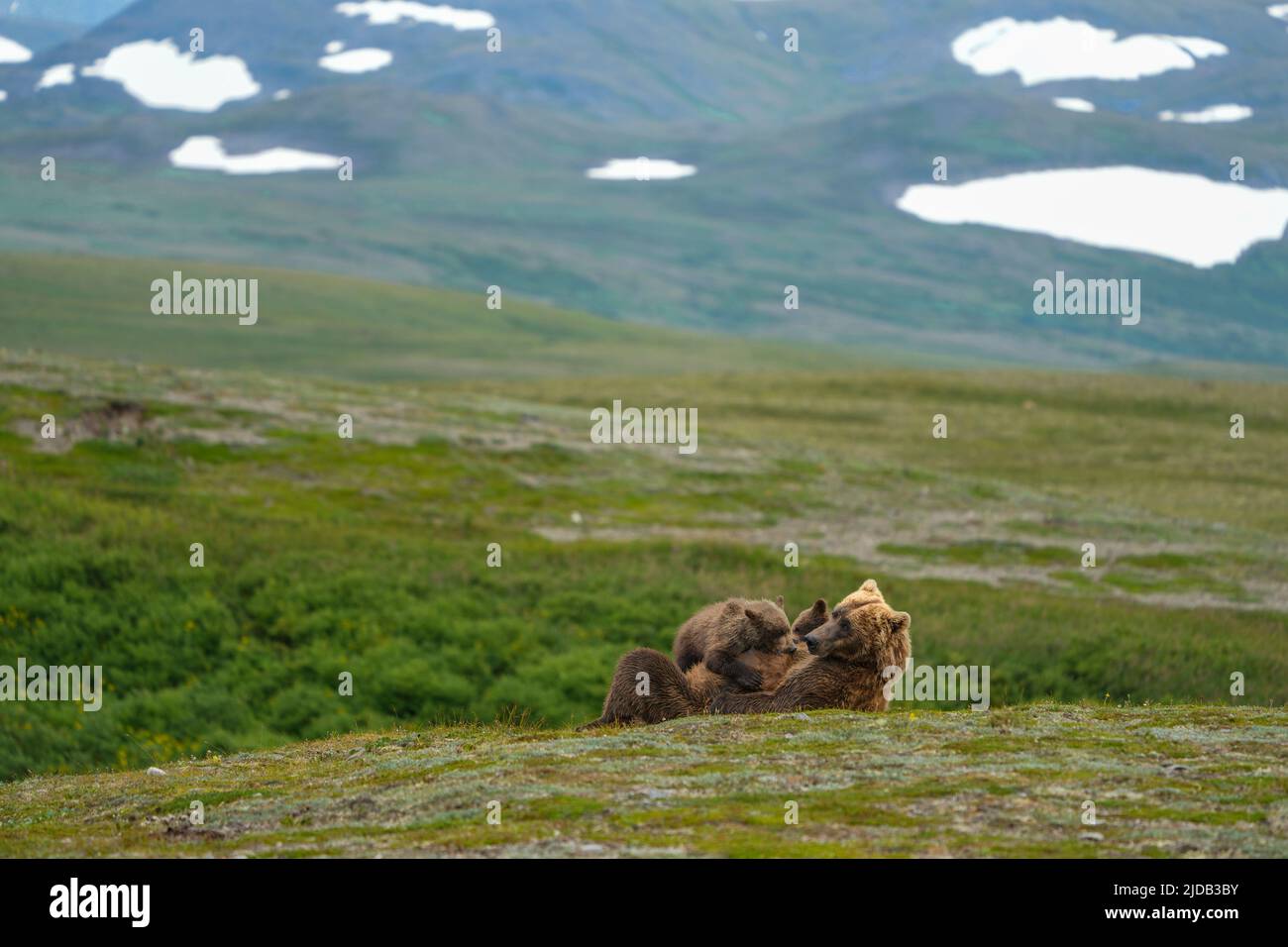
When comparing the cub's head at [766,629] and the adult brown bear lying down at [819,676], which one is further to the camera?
the cub's head at [766,629]

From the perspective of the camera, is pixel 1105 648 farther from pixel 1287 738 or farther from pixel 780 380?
pixel 780 380

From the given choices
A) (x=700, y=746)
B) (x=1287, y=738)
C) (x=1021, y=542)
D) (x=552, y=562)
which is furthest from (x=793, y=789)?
(x=1021, y=542)

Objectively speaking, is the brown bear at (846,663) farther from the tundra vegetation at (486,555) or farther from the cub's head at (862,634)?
the tundra vegetation at (486,555)

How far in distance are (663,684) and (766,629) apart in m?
1.34

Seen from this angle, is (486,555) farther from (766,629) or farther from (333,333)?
(333,333)

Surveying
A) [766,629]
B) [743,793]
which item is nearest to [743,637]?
[766,629]

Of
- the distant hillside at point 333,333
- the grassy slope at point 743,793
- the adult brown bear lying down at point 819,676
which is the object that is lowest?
the grassy slope at point 743,793

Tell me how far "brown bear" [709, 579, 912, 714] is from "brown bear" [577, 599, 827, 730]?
0.99ft

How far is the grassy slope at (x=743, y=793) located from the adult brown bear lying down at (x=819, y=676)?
0.69 metres

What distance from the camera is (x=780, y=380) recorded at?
113500mm

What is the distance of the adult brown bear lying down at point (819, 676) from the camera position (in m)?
15.3

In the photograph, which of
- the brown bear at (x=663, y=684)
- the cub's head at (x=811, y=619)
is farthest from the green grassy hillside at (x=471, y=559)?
the brown bear at (x=663, y=684)

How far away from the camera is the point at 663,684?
15.8m
